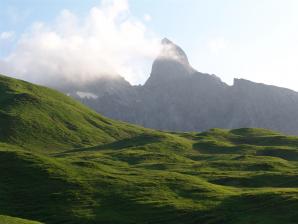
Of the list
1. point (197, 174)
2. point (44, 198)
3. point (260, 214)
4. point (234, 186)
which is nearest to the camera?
point (260, 214)

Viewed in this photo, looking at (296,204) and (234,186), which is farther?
(234,186)

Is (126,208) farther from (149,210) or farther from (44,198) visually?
(44,198)

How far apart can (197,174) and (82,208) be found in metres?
49.7

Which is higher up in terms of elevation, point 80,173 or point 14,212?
point 80,173

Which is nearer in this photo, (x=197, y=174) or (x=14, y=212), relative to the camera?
(x=14, y=212)

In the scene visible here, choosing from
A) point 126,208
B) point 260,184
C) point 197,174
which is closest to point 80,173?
point 126,208

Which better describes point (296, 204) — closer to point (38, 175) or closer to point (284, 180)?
point (284, 180)

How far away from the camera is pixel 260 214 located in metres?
88.9

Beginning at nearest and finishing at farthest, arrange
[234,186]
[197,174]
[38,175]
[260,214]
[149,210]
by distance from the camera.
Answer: [260,214] → [149,210] → [38,175] → [234,186] → [197,174]

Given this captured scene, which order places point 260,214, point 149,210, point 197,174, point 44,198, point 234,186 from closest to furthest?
point 260,214, point 149,210, point 44,198, point 234,186, point 197,174

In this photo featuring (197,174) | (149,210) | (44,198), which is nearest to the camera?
(149,210)

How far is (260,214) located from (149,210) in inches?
841

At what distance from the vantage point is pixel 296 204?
9050cm

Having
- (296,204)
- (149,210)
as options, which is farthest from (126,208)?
(296,204)
